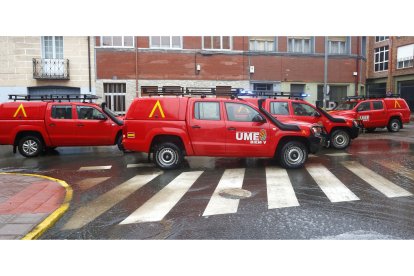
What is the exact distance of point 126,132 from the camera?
30.5 feet

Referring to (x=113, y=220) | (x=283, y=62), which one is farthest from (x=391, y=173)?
(x=283, y=62)

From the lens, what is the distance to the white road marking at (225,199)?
5754 mm

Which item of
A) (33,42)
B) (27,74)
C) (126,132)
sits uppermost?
(33,42)

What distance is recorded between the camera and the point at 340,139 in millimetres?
12703

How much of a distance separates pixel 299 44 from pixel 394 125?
8.96 metres

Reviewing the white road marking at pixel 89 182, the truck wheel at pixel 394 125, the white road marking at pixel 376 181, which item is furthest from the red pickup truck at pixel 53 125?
the truck wheel at pixel 394 125

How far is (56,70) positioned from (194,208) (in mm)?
18243

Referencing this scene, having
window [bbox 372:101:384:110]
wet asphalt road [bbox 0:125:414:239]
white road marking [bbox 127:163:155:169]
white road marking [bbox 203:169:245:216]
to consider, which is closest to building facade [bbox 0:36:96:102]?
wet asphalt road [bbox 0:125:414:239]

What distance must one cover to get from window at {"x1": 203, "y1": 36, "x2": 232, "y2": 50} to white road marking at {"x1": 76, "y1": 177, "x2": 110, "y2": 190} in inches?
638

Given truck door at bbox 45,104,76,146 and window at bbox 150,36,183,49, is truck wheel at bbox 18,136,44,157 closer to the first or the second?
truck door at bbox 45,104,76,146

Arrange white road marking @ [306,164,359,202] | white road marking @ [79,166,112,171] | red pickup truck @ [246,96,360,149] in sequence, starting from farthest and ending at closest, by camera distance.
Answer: red pickup truck @ [246,96,360,149], white road marking @ [79,166,112,171], white road marking @ [306,164,359,202]

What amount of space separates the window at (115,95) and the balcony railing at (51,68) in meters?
2.49

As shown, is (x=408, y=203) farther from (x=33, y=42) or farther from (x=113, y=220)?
(x=33, y=42)

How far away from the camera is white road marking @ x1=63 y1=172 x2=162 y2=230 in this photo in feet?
17.7
